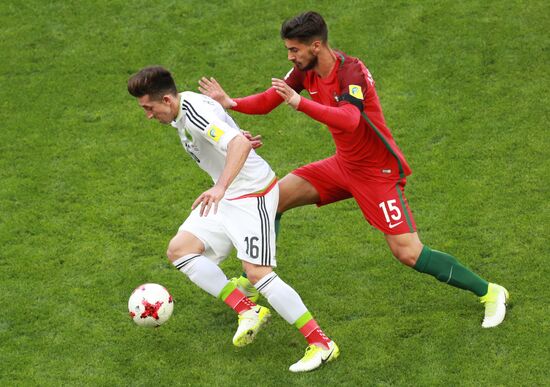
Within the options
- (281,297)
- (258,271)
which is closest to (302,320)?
(281,297)

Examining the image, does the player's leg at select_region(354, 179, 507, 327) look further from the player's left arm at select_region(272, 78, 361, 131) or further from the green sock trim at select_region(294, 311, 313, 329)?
the green sock trim at select_region(294, 311, 313, 329)

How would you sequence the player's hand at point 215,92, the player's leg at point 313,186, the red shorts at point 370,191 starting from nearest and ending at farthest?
the red shorts at point 370,191
the player's hand at point 215,92
the player's leg at point 313,186

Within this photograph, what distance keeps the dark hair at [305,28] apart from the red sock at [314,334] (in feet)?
7.40

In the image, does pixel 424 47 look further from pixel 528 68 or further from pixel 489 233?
pixel 489 233

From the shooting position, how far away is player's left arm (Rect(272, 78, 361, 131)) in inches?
290

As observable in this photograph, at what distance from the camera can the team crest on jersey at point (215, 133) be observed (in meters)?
7.44

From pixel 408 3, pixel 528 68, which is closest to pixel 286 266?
pixel 528 68

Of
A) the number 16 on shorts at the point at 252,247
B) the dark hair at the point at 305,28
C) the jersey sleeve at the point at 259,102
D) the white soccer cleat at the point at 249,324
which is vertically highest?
the dark hair at the point at 305,28

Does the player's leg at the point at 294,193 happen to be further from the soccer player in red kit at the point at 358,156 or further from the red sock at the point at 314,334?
the red sock at the point at 314,334

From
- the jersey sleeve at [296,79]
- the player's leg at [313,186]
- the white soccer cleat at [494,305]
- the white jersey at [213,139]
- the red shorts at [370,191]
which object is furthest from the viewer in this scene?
the player's leg at [313,186]

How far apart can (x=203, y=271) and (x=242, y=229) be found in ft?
1.59

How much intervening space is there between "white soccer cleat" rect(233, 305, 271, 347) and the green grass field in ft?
0.40

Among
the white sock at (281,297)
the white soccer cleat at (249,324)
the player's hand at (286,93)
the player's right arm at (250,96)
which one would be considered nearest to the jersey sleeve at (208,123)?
the player's hand at (286,93)

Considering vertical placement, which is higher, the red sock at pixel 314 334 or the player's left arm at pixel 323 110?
the player's left arm at pixel 323 110
